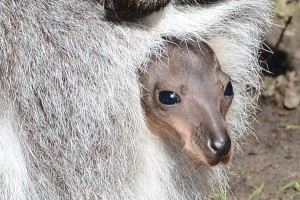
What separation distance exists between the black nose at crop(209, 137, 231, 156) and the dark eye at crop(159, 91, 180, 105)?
0.23 metres

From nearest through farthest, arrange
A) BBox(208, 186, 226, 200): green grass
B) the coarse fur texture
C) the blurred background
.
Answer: the coarse fur texture
BBox(208, 186, 226, 200): green grass
the blurred background

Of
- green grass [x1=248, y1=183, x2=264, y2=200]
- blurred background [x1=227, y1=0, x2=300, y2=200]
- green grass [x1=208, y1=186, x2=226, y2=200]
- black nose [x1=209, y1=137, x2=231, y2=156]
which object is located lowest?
blurred background [x1=227, y1=0, x2=300, y2=200]

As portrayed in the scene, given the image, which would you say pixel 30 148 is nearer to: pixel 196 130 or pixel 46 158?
pixel 46 158

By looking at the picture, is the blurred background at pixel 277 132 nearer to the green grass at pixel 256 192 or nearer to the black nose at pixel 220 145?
the green grass at pixel 256 192

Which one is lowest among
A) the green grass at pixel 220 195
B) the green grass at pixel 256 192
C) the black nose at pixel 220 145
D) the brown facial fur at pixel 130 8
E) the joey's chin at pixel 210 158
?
the green grass at pixel 256 192

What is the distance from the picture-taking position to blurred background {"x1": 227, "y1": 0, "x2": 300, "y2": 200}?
14.0 feet

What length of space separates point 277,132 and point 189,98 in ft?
5.89

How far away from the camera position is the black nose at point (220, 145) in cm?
292

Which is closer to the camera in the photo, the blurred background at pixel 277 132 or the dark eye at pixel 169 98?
the dark eye at pixel 169 98

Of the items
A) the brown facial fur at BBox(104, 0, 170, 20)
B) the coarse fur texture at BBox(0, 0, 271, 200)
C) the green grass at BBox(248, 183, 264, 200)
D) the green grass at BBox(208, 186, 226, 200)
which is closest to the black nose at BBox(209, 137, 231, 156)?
the coarse fur texture at BBox(0, 0, 271, 200)

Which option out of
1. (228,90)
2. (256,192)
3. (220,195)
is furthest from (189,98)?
(256,192)

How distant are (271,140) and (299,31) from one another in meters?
1.11

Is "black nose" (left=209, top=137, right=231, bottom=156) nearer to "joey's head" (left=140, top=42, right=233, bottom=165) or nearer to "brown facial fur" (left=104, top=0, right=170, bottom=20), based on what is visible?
"joey's head" (left=140, top=42, right=233, bottom=165)

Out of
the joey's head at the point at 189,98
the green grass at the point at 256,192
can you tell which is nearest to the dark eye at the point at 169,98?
the joey's head at the point at 189,98
